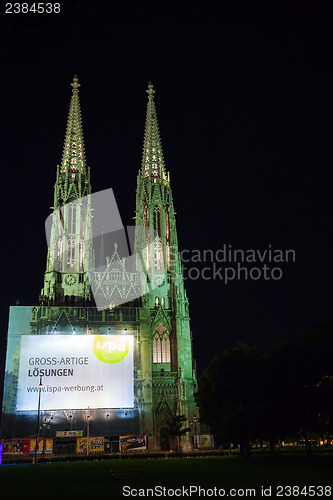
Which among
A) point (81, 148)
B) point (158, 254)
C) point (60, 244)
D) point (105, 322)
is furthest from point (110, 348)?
point (81, 148)

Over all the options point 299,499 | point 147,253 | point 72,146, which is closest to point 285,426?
point 299,499

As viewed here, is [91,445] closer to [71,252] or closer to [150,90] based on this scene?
[71,252]

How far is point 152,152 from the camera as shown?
3152 inches

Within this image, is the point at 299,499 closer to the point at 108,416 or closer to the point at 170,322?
the point at 108,416

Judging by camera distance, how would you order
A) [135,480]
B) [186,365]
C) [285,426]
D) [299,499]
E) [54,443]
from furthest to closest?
[186,365] → [54,443] → [285,426] → [135,480] → [299,499]

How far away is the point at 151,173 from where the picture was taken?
3056 inches

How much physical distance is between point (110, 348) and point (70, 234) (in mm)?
20046

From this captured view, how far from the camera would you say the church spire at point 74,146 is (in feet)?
247

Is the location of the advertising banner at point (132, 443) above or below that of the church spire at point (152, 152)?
below

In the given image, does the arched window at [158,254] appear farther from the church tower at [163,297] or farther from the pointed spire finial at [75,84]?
the pointed spire finial at [75,84]

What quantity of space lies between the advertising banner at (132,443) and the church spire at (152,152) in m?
40.3

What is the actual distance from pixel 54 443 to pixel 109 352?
11.0 m

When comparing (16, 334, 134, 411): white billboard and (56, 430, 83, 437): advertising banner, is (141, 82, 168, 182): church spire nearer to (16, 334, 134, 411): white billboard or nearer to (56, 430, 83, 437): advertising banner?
(16, 334, 134, 411): white billboard

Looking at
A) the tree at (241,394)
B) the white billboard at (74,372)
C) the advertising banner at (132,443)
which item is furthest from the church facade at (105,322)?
the tree at (241,394)
